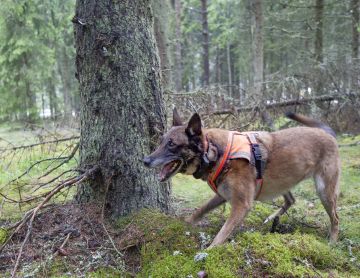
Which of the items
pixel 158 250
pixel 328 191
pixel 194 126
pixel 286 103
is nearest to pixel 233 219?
pixel 158 250

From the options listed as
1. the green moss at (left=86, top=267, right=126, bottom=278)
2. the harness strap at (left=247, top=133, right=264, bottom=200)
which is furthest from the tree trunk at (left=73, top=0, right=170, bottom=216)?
the harness strap at (left=247, top=133, right=264, bottom=200)

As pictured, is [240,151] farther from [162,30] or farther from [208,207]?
[162,30]

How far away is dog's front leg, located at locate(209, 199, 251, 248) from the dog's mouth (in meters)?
0.69

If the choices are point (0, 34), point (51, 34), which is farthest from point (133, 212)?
point (51, 34)

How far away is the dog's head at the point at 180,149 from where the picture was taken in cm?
392

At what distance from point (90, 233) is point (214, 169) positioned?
1.49 metres

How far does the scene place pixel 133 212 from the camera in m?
4.33

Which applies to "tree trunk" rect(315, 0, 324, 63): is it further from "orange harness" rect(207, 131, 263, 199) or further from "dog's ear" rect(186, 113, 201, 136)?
"dog's ear" rect(186, 113, 201, 136)

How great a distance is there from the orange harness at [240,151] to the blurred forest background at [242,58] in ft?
6.93

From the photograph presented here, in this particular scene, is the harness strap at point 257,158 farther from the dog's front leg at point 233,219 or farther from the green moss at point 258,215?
the green moss at point 258,215

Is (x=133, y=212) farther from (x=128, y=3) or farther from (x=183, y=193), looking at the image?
(x=183, y=193)

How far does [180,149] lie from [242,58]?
3346cm

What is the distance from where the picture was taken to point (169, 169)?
4.03 meters

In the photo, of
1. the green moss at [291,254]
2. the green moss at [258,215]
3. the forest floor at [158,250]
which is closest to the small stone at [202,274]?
the forest floor at [158,250]
